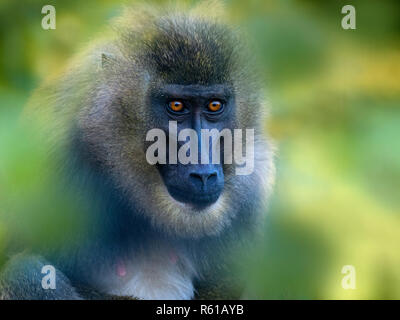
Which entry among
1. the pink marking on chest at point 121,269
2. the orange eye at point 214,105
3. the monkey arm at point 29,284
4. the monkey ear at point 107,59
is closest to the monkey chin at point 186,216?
the pink marking on chest at point 121,269

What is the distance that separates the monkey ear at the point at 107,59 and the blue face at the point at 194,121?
1.45 feet

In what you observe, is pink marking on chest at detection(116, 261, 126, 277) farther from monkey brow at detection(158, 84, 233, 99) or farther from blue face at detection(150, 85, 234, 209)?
monkey brow at detection(158, 84, 233, 99)

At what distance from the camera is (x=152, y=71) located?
516 centimetres

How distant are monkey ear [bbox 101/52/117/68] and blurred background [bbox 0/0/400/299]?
223 mm

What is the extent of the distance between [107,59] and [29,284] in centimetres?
178

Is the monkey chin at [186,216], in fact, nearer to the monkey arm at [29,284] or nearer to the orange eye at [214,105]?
the orange eye at [214,105]

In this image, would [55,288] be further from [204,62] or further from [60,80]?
[204,62]

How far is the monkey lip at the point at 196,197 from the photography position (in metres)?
4.86

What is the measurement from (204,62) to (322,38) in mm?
1241

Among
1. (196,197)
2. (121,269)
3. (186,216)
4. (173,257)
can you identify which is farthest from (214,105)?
(121,269)

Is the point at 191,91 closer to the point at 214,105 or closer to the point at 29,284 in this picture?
the point at 214,105

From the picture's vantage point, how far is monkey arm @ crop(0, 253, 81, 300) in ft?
16.2

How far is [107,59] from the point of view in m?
5.28


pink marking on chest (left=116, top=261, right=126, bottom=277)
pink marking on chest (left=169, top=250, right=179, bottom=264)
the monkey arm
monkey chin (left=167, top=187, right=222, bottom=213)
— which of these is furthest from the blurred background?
monkey chin (left=167, top=187, right=222, bottom=213)
